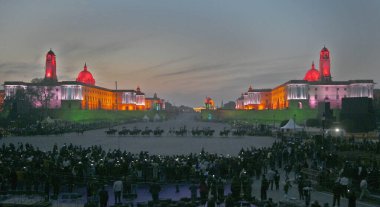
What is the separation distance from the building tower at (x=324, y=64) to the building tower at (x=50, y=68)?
294 ft

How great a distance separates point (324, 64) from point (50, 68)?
9238cm

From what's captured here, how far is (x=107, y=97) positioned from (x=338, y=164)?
140 metres

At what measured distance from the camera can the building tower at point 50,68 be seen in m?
133

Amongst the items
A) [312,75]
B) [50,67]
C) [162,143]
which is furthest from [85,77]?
[162,143]

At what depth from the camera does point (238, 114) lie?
120 meters

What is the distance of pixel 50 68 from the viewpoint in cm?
13412

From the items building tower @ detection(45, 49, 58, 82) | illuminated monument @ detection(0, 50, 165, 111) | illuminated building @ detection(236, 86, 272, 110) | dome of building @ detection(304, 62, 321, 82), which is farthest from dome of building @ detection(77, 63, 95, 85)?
dome of building @ detection(304, 62, 321, 82)

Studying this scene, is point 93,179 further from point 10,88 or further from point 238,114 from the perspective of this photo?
point 10,88

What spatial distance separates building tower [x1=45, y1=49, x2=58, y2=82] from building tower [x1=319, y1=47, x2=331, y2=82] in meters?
89.8

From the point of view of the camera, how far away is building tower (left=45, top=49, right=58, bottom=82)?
133 metres

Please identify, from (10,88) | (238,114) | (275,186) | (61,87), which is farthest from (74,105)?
(275,186)

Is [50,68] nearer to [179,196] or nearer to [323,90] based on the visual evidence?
[323,90]

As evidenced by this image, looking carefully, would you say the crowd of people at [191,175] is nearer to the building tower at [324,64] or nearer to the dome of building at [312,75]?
the building tower at [324,64]

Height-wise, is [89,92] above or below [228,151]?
above
